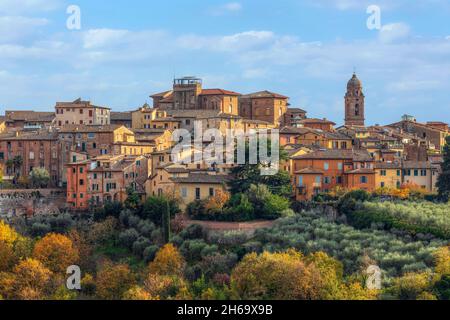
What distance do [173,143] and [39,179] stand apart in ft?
31.8

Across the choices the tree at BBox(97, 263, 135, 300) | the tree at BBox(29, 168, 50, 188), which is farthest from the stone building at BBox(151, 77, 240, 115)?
the tree at BBox(97, 263, 135, 300)

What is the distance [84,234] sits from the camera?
6122 centimetres

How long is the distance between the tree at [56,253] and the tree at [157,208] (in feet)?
18.7

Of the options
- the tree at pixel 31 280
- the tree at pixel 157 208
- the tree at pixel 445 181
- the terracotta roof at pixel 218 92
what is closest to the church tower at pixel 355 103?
the terracotta roof at pixel 218 92

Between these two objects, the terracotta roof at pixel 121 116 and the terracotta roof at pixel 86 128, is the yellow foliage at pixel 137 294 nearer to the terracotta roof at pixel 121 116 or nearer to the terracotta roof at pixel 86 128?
the terracotta roof at pixel 86 128

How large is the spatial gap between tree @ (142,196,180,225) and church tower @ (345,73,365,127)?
114 ft

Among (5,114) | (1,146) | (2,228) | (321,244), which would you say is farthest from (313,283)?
(5,114)

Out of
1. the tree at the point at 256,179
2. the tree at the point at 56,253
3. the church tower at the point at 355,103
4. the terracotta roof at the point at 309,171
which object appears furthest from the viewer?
the church tower at the point at 355,103

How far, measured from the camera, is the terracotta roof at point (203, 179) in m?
62.3

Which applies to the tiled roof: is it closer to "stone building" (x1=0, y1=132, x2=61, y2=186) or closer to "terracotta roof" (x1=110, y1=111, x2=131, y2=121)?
"terracotta roof" (x1=110, y1=111, x2=131, y2=121)

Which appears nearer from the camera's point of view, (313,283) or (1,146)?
(313,283)

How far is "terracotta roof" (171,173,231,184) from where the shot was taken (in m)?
62.3
